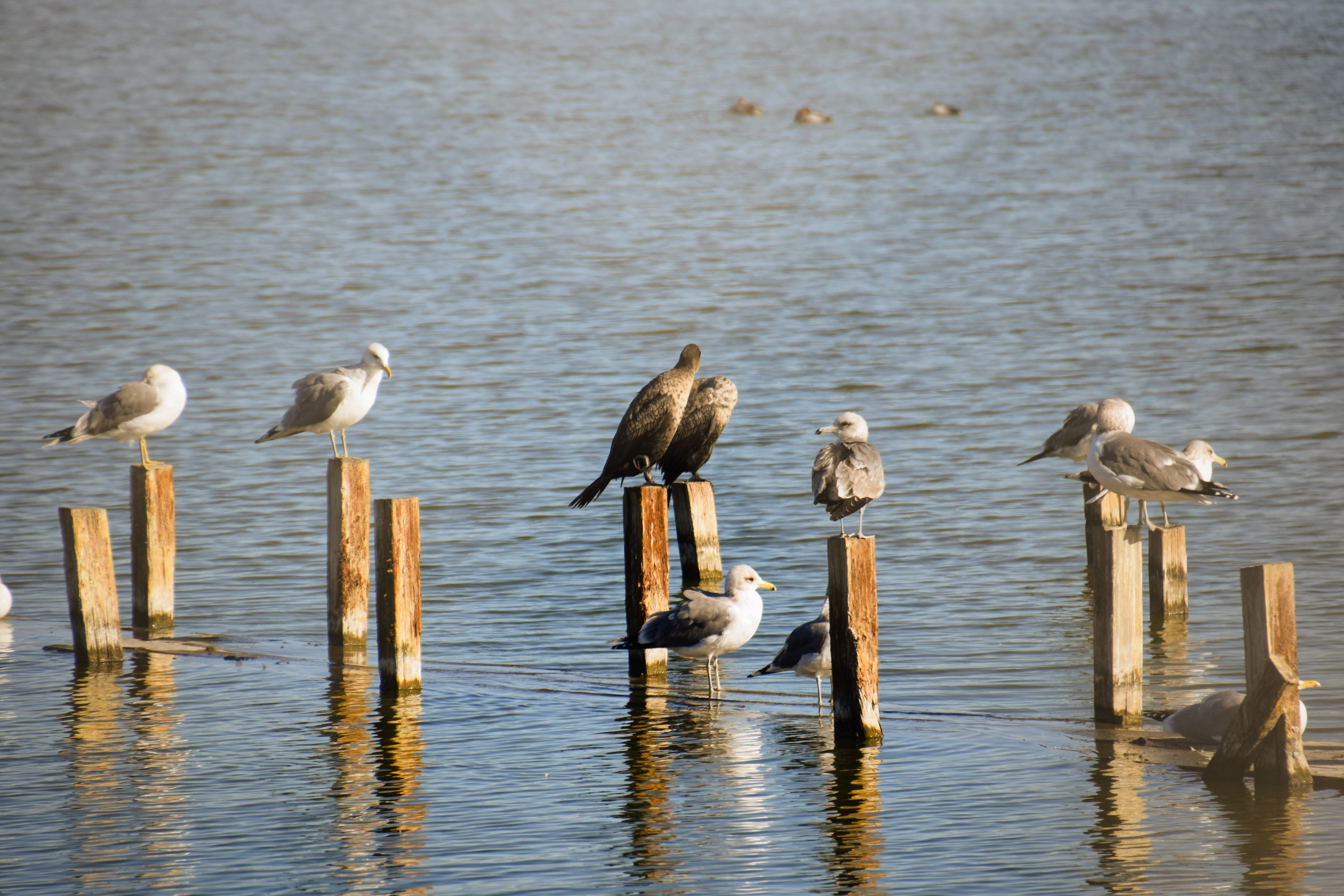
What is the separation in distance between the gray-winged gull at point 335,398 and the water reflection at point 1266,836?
6273mm

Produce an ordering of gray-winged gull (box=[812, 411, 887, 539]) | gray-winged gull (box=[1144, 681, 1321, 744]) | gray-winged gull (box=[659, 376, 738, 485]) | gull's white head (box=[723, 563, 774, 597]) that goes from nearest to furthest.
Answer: gray-winged gull (box=[1144, 681, 1321, 744])
gray-winged gull (box=[812, 411, 887, 539])
gull's white head (box=[723, 563, 774, 597])
gray-winged gull (box=[659, 376, 738, 485])

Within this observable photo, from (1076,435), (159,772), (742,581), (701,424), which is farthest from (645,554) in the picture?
(1076,435)

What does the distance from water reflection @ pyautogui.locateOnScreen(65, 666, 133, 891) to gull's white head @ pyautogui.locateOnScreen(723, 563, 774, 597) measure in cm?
360

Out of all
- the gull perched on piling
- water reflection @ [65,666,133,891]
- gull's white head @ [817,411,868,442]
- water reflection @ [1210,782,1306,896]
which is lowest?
water reflection @ [1210,782,1306,896]

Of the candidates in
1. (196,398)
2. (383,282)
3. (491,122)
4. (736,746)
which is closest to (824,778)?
(736,746)

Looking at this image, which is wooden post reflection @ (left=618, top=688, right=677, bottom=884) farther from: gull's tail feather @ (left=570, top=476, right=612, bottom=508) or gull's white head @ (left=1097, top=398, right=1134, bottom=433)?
gull's white head @ (left=1097, top=398, right=1134, bottom=433)

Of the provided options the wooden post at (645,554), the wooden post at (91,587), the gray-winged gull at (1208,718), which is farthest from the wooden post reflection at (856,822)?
the wooden post at (91,587)

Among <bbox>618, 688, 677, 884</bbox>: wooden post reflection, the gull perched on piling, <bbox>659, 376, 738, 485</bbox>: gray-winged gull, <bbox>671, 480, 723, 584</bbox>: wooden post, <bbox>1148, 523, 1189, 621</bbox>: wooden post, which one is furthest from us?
<bbox>671, 480, 723, 584</bbox>: wooden post

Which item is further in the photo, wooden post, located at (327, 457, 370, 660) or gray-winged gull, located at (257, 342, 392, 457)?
gray-winged gull, located at (257, 342, 392, 457)

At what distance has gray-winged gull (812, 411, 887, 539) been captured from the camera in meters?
8.43

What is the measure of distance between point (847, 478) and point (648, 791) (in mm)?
2013

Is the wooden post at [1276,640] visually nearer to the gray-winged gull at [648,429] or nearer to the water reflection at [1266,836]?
the water reflection at [1266,836]

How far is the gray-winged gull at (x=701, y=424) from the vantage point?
1235cm

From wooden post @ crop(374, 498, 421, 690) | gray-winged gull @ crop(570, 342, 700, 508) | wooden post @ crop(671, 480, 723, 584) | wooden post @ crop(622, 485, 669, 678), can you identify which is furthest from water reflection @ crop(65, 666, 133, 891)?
wooden post @ crop(671, 480, 723, 584)
